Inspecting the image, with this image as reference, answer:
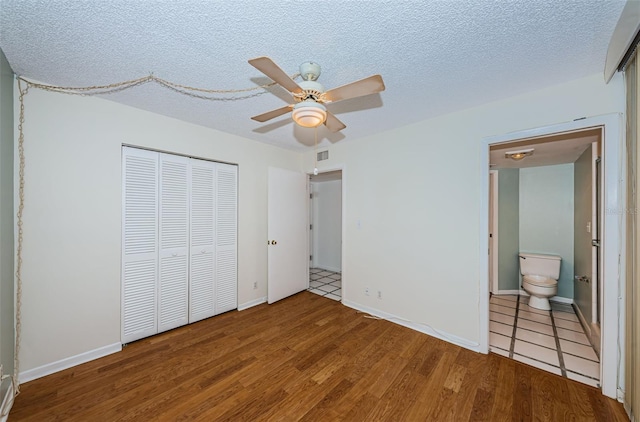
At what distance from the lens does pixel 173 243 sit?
269 cm

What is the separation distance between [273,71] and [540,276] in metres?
4.58

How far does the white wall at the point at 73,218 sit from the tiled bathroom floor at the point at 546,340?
13.0 ft

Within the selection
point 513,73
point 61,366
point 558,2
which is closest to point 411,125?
point 513,73

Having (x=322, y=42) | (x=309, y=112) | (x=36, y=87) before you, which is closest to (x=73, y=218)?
(x=36, y=87)

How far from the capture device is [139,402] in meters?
1.67

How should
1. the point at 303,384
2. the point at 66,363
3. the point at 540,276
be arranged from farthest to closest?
the point at 540,276 < the point at 66,363 < the point at 303,384

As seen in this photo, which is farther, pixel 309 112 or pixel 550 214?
pixel 550 214

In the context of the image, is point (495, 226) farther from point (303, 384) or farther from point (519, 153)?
point (303, 384)

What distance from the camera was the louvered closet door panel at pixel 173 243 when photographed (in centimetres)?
261

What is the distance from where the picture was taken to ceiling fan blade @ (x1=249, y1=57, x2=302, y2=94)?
112 cm

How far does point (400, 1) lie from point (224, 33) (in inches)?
39.6

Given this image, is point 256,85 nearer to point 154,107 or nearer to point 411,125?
point 154,107

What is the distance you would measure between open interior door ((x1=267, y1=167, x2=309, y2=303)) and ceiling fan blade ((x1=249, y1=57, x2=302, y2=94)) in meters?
2.17

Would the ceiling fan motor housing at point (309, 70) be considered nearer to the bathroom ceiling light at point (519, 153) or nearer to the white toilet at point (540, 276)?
the bathroom ceiling light at point (519, 153)
